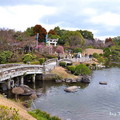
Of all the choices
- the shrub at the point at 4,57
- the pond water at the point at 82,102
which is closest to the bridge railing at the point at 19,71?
the pond water at the point at 82,102

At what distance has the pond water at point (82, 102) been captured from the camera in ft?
79.2

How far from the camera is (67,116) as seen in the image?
2347cm

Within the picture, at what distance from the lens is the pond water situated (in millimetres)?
24141

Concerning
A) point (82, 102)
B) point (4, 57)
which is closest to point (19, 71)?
point (4, 57)

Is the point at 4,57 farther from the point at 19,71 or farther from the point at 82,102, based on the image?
the point at 82,102

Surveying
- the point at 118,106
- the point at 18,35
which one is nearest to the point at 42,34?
the point at 18,35

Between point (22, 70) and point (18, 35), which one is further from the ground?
point (18, 35)

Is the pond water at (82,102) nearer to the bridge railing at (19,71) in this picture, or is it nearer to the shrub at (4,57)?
the bridge railing at (19,71)

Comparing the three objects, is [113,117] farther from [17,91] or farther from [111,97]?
[17,91]

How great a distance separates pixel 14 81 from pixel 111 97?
55.4 ft

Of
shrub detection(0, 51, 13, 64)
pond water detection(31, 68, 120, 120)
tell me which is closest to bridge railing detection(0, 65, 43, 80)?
pond water detection(31, 68, 120, 120)

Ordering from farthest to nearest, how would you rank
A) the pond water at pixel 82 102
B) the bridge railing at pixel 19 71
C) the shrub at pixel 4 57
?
the shrub at pixel 4 57
the bridge railing at pixel 19 71
the pond water at pixel 82 102

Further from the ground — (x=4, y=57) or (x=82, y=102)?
(x=4, y=57)

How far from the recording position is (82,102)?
94.8 feet
